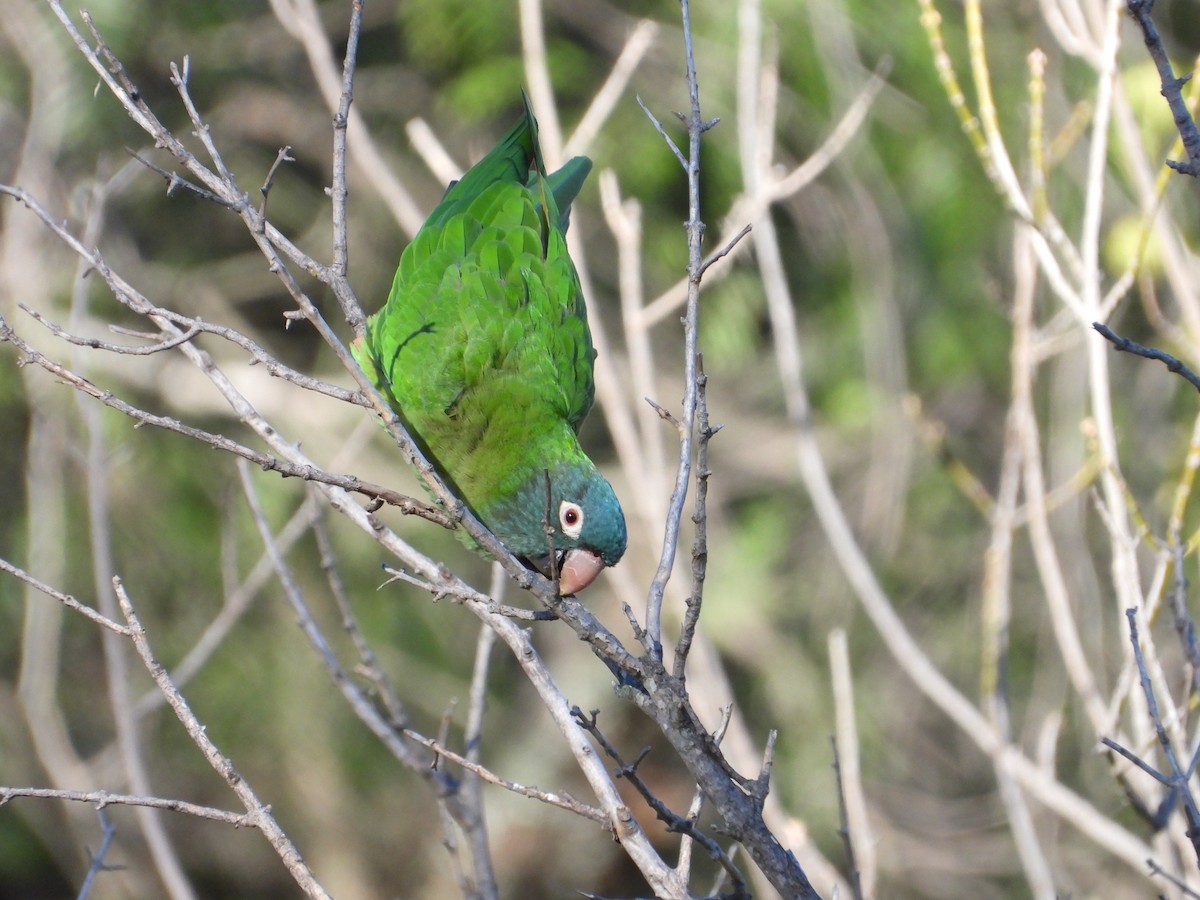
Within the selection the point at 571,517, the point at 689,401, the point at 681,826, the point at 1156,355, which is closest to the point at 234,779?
the point at 681,826

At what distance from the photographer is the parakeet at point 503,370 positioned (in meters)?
2.79

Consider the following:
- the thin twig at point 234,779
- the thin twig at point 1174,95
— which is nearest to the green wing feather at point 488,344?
the thin twig at point 234,779

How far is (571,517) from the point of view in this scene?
8.95 feet

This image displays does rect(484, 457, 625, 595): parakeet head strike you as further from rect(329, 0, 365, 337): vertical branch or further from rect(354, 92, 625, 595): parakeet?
rect(329, 0, 365, 337): vertical branch

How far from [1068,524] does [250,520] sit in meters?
3.92

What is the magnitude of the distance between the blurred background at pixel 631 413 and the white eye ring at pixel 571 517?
7.64ft

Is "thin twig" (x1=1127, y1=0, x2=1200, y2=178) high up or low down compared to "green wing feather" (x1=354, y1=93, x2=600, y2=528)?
down

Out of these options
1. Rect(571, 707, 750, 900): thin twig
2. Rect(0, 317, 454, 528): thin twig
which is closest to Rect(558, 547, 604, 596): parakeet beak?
Rect(0, 317, 454, 528): thin twig

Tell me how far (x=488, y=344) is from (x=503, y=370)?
89 mm

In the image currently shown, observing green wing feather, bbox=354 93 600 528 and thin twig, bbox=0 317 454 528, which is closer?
thin twig, bbox=0 317 454 528

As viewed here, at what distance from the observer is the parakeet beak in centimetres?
276

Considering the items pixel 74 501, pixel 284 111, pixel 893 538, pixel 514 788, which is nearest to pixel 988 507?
pixel 514 788

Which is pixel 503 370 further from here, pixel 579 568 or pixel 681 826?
pixel 681 826

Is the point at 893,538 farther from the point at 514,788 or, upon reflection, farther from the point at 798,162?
the point at 514,788
